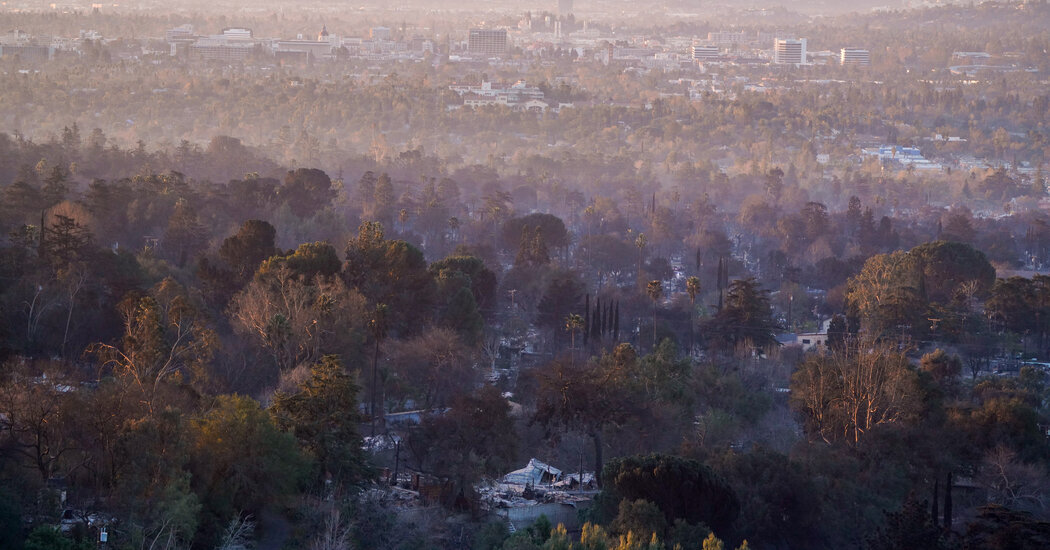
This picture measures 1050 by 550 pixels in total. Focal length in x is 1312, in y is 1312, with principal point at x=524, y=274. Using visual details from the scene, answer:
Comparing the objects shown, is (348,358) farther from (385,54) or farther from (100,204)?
(385,54)

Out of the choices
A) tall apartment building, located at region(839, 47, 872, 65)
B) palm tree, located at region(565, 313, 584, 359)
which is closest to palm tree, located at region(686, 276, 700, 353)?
palm tree, located at region(565, 313, 584, 359)

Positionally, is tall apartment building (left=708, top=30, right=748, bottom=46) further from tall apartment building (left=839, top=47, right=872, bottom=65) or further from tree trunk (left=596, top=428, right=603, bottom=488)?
tree trunk (left=596, top=428, right=603, bottom=488)

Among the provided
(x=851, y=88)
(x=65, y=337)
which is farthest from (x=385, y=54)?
(x=65, y=337)

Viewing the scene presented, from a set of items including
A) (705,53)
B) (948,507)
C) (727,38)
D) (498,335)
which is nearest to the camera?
(948,507)

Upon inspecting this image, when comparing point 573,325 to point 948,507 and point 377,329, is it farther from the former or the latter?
point 948,507

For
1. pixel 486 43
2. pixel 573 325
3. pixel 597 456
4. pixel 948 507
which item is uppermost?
pixel 486 43

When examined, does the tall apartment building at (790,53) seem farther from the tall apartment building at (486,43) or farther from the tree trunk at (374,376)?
the tree trunk at (374,376)

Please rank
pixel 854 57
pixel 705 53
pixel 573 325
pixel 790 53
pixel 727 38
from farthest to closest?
pixel 727 38 < pixel 790 53 < pixel 705 53 < pixel 854 57 < pixel 573 325

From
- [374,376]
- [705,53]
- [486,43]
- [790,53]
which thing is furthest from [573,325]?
[790,53]
